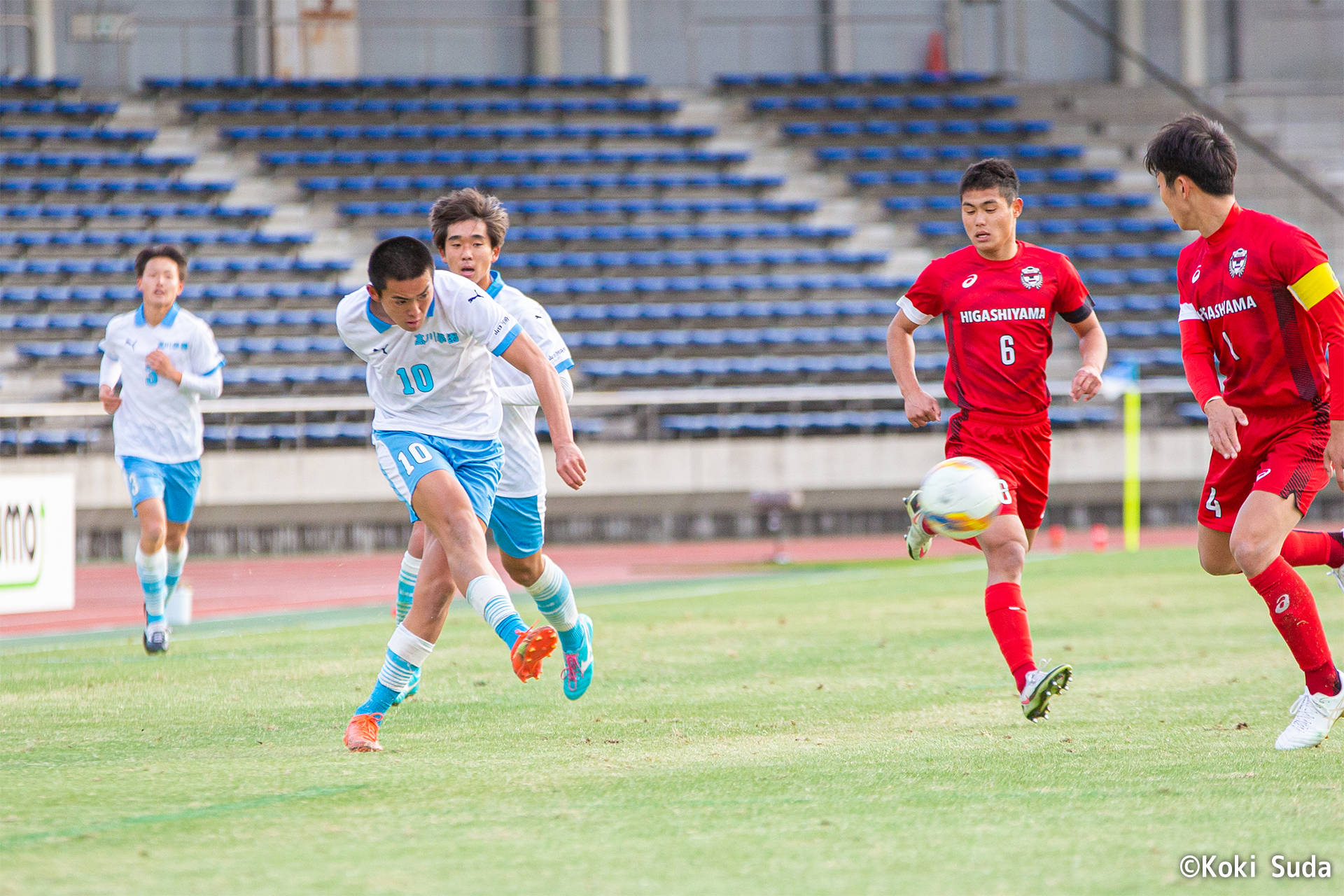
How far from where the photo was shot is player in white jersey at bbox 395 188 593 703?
6512 mm

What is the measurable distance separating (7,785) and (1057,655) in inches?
217

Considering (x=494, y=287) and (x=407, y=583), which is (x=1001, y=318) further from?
(x=407, y=583)

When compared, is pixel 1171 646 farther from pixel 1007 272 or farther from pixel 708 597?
pixel 708 597

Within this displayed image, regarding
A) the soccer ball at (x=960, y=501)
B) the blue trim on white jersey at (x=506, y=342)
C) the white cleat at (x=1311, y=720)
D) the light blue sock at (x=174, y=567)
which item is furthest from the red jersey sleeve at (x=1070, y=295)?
the light blue sock at (x=174, y=567)

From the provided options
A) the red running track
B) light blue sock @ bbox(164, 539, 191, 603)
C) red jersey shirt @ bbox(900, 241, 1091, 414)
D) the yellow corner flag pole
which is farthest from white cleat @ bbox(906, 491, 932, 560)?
the yellow corner flag pole

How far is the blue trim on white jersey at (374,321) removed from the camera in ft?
18.0

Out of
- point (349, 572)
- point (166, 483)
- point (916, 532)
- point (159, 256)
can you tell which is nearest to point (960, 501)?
point (916, 532)

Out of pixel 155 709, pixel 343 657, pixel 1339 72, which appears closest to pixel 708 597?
pixel 343 657

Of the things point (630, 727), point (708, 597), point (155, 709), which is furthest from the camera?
point (708, 597)

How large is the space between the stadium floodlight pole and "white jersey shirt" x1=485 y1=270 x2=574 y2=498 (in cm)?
2318

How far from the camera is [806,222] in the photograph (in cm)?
2588

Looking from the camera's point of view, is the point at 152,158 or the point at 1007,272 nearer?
the point at 1007,272

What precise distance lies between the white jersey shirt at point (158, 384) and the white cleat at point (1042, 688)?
5831 mm

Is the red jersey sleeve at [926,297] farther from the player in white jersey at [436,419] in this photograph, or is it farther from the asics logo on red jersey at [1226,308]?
the player in white jersey at [436,419]
